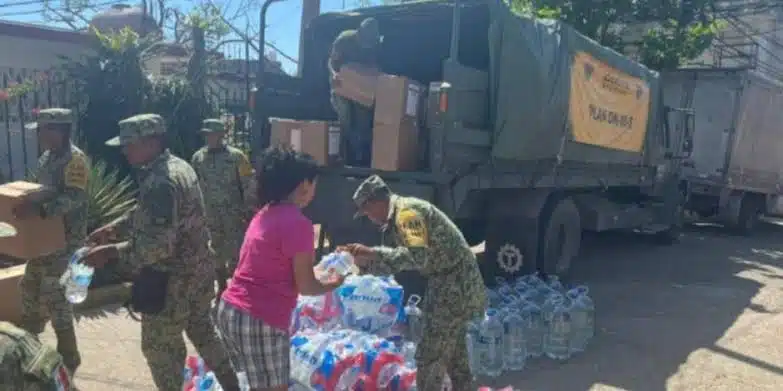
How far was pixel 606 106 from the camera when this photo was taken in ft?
25.6

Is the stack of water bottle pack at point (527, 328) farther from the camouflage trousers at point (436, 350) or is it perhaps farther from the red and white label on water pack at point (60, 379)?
the red and white label on water pack at point (60, 379)

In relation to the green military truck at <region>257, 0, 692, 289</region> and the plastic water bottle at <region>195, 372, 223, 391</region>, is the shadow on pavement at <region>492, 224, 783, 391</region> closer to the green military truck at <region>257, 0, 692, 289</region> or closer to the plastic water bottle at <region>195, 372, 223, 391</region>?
the green military truck at <region>257, 0, 692, 289</region>

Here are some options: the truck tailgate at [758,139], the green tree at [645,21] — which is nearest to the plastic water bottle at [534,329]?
the truck tailgate at [758,139]

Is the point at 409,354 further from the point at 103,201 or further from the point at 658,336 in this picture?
the point at 103,201

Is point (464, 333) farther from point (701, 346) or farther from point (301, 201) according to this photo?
point (701, 346)

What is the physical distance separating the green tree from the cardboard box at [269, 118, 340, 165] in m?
9.25

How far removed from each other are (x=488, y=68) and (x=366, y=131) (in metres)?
1.16

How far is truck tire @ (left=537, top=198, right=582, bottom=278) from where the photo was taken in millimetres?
7113

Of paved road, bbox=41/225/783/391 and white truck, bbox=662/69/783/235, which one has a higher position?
white truck, bbox=662/69/783/235

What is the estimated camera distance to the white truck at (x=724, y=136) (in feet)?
42.5

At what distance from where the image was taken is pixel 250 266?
9.21 ft

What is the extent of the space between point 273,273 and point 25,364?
4.32 feet

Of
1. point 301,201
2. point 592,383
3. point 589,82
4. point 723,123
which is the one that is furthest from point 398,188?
point 723,123

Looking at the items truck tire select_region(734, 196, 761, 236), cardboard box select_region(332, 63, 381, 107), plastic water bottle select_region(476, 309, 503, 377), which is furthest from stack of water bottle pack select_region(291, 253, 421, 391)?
truck tire select_region(734, 196, 761, 236)
